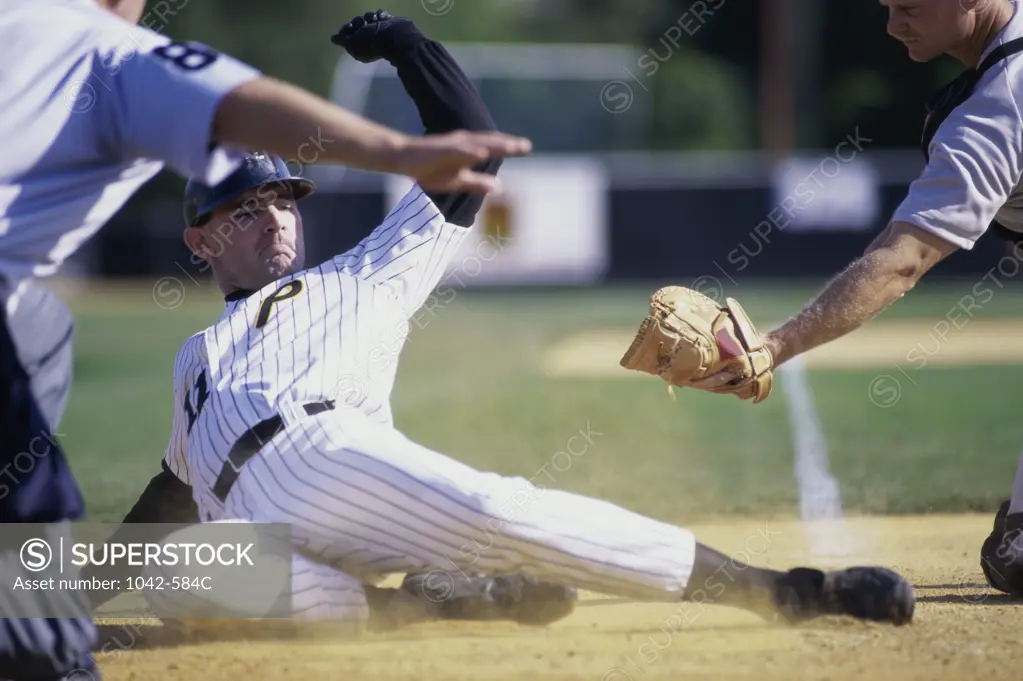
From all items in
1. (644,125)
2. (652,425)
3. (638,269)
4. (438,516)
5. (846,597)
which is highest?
A: (438,516)

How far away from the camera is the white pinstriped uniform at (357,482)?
2617 mm

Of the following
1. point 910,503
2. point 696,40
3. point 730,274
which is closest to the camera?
point 910,503

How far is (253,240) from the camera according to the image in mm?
3100

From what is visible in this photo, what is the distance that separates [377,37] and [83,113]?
1316 millimetres

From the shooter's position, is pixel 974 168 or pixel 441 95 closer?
pixel 974 168

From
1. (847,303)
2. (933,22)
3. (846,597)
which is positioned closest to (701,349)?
(847,303)

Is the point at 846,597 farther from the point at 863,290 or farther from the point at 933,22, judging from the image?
the point at 933,22

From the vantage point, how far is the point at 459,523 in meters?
2.63

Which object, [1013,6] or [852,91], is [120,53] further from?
[852,91]

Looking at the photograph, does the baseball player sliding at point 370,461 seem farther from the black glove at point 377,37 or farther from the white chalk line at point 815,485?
the white chalk line at point 815,485

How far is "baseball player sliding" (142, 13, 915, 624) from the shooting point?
2629 mm

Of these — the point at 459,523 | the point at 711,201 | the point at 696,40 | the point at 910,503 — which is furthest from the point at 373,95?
the point at 459,523

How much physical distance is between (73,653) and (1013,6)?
2.84 metres

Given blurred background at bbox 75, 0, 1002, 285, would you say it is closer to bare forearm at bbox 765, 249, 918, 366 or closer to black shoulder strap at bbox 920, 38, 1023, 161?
black shoulder strap at bbox 920, 38, 1023, 161
